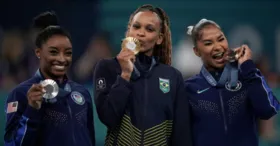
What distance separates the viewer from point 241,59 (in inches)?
197

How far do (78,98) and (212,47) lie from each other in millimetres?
1060

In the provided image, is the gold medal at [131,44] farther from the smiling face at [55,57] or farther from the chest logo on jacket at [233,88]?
the chest logo on jacket at [233,88]

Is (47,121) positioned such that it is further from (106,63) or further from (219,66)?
(219,66)

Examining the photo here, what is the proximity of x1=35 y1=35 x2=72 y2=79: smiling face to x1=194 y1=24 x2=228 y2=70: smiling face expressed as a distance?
3.30 ft

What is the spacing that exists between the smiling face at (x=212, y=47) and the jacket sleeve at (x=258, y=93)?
0.20 meters

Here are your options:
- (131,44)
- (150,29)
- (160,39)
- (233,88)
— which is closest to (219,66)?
(233,88)

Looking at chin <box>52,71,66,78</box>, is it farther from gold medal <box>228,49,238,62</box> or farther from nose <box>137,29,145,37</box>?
gold medal <box>228,49,238,62</box>

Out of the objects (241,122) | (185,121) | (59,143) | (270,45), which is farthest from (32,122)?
(270,45)

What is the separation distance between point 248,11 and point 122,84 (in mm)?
8213

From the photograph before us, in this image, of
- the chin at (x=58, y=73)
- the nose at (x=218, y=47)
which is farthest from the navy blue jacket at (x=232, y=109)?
the chin at (x=58, y=73)

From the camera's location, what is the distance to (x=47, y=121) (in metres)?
4.75

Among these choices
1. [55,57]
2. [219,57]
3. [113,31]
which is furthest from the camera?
[113,31]

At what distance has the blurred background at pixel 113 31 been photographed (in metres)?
9.54

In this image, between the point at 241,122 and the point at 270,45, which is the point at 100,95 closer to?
the point at 241,122
